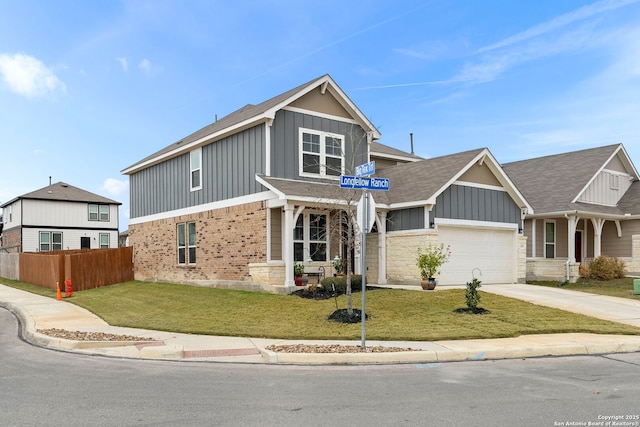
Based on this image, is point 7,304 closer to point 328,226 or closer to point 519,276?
point 328,226

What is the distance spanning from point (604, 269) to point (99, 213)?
1539 inches

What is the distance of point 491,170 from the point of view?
20891 mm

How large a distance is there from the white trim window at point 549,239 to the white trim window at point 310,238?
12088 mm

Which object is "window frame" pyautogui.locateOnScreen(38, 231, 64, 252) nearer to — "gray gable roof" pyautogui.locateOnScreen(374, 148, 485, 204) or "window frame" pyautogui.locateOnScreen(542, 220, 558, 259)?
"gray gable roof" pyautogui.locateOnScreen(374, 148, 485, 204)

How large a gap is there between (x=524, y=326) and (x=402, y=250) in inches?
306

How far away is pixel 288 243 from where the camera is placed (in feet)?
55.1

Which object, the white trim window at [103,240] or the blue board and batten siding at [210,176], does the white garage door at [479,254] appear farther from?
the white trim window at [103,240]

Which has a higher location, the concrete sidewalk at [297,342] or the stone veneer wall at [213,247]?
the stone veneer wall at [213,247]

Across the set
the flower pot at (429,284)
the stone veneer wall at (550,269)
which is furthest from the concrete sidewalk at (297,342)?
the stone veneer wall at (550,269)

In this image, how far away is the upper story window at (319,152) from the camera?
19.2 metres

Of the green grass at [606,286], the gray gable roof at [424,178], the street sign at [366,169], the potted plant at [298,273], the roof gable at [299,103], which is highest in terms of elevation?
the roof gable at [299,103]

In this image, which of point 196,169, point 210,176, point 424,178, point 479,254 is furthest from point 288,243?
point 479,254

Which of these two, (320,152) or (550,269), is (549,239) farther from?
(320,152)

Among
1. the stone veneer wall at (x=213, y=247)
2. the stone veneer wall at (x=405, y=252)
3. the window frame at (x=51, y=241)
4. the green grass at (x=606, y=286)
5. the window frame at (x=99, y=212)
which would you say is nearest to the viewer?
the stone veneer wall at (x=213, y=247)
